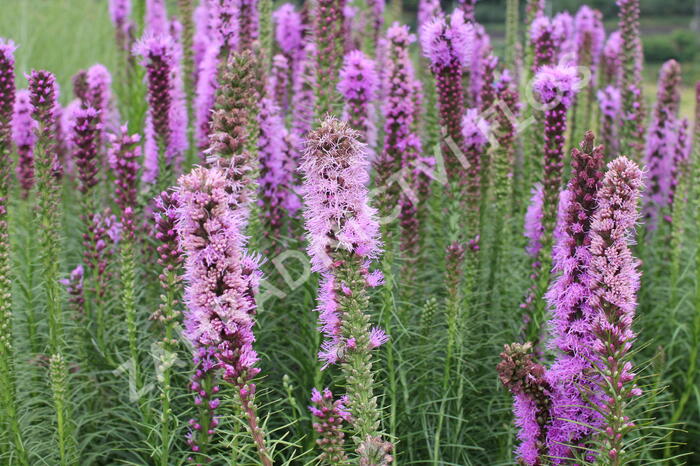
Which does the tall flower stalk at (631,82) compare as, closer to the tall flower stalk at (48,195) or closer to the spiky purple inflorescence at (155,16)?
the tall flower stalk at (48,195)

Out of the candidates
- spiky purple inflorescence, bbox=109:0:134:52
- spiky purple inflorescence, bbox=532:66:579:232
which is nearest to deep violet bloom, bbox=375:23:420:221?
spiky purple inflorescence, bbox=532:66:579:232

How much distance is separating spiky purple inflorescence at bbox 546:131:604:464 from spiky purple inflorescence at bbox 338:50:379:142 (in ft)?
4.96

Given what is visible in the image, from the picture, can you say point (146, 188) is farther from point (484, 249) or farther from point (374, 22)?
point (374, 22)

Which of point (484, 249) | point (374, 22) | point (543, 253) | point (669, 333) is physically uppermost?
point (374, 22)

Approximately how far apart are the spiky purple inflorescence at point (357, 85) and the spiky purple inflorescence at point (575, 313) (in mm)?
1511

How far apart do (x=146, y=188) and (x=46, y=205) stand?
1.27m

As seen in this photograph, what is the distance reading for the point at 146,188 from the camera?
4336 mm

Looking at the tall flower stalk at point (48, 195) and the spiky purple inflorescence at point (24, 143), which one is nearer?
the tall flower stalk at point (48, 195)

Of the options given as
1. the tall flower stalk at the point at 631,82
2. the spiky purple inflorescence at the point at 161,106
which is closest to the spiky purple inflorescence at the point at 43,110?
the spiky purple inflorescence at the point at 161,106

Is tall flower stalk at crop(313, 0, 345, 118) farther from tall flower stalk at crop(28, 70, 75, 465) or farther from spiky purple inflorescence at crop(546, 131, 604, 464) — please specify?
spiky purple inflorescence at crop(546, 131, 604, 464)

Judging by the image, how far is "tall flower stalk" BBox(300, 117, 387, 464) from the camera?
200cm

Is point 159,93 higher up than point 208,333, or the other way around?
point 159,93

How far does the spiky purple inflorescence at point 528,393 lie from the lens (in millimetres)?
2283

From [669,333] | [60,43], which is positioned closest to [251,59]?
[669,333]
